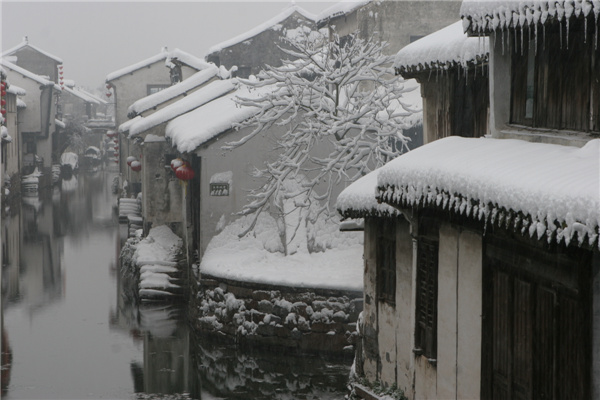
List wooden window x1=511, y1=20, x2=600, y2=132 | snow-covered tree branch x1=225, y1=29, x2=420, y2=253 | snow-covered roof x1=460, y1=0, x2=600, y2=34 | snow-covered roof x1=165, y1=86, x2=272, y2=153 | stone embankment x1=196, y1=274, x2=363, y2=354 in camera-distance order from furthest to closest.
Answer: snow-covered roof x1=165, y1=86, x2=272, y2=153 < snow-covered tree branch x1=225, y1=29, x2=420, y2=253 < stone embankment x1=196, y1=274, x2=363, y2=354 < wooden window x1=511, y1=20, x2=600, y2=132 < snow-covered roof x1=460, y1=0, x2=600, y2=34

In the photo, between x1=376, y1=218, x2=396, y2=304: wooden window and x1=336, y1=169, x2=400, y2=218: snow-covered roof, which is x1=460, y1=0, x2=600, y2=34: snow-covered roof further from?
x1=376, y1=218, x2=396, y2=304: wooden window

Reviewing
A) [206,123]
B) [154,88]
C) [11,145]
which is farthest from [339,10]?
[11,145]

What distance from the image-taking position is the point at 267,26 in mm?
37094

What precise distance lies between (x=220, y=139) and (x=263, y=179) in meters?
1.53

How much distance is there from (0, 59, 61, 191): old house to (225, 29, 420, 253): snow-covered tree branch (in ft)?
117

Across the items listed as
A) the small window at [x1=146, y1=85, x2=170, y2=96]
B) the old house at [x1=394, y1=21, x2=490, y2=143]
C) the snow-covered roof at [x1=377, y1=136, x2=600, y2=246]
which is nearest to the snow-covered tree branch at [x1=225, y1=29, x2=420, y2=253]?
the old house at [x1=394, y1=21, x2=490, y2=143]

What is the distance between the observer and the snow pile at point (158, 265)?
2414 cm

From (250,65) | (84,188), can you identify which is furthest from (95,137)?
(250,65)

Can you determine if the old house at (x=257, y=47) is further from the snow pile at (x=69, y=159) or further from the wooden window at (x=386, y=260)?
the snow pile at (x=69, y=159)

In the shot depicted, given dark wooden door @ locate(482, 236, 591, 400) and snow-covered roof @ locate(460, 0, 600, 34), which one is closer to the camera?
dark wooden door @ locate(482, 236, 591, 400)

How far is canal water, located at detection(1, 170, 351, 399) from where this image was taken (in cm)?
1747

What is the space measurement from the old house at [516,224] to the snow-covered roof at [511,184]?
0.01m

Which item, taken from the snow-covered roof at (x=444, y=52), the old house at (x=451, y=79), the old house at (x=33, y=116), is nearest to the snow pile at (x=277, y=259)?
the old house at (x=451, y=79)

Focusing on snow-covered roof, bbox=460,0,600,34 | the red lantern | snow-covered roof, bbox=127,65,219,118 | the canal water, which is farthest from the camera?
snow-covered roof, bbox=127,65,219,118
